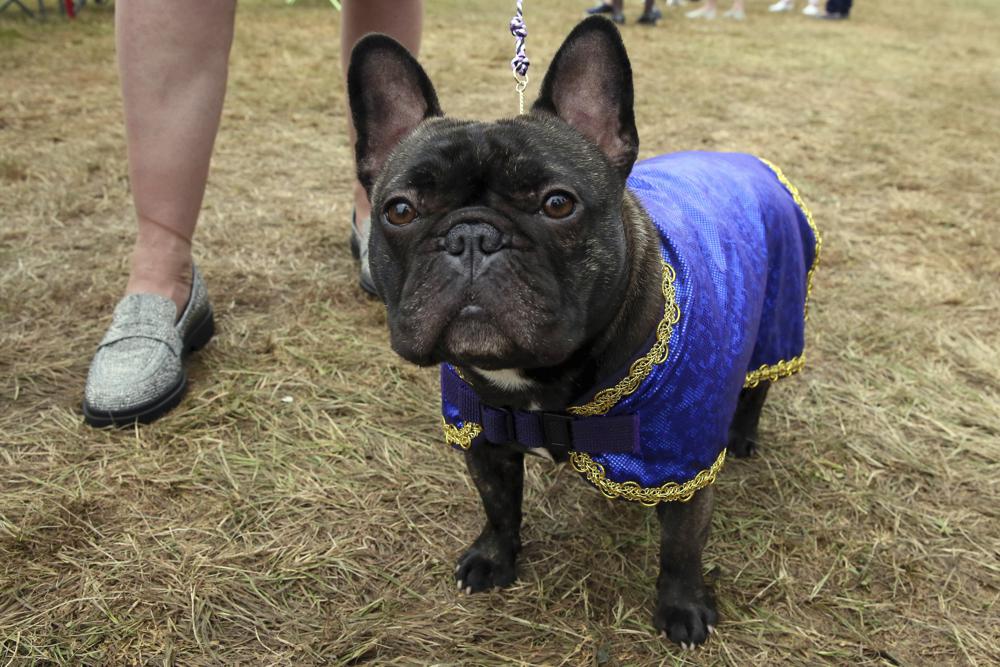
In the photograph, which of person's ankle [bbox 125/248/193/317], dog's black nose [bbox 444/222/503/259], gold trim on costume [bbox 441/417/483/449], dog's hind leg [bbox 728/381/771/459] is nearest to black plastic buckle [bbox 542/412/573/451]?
gold trim on costume [bbox 441/417/483/449]

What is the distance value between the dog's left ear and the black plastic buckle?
56 centimetres

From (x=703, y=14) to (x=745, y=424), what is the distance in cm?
1143

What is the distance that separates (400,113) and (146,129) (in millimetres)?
1163

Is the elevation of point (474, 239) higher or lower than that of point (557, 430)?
higher

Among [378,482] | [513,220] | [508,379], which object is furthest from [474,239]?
[378,482]

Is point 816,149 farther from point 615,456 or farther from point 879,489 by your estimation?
point 615,456

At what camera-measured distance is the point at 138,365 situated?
2.50 metres

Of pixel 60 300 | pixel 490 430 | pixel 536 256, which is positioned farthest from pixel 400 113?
pixel 60 300

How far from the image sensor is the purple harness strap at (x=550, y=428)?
1632 mm

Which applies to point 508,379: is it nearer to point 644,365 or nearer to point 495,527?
point 644,365

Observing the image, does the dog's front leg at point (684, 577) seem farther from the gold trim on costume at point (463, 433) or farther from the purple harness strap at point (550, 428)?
the gold trim on costume at point (463, 433)

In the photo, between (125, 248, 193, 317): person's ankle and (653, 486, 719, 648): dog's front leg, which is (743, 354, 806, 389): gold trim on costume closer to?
(653, 486, 719, 648): dog's front leg

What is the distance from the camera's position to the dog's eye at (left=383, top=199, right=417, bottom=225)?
161cm

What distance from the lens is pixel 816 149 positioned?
18.2ft
